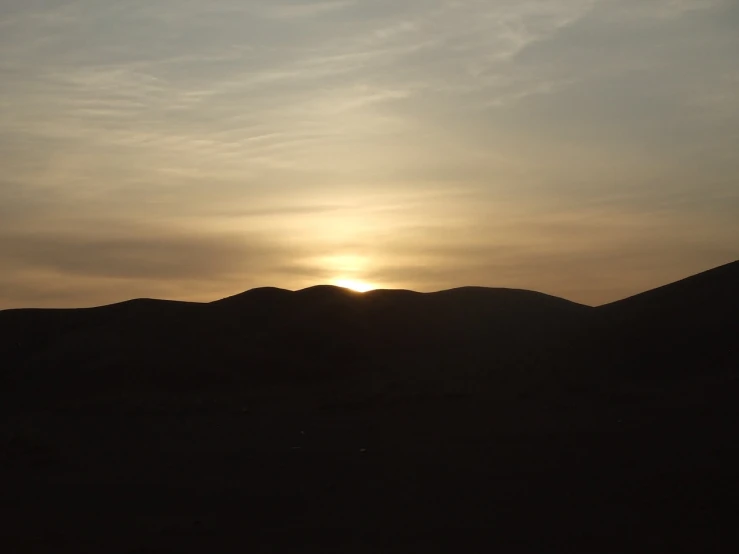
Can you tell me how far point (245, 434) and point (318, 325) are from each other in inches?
356

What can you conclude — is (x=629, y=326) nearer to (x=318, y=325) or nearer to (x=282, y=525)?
(x=318, y=325)

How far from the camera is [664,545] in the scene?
8.62 m

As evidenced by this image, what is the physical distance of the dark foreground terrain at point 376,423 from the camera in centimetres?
973

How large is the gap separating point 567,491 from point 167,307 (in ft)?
58.3

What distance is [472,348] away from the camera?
71.9ft

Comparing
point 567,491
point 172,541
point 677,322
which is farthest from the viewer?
point 677,322

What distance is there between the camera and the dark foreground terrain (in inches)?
383

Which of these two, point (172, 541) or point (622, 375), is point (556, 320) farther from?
point (172, 541)

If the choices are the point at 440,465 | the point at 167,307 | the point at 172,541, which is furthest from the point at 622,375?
the point at 167,307

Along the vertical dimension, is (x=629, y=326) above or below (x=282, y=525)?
above

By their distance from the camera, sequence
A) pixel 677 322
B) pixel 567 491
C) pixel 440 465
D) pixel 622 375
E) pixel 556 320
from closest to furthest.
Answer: pixel 567 491 < pixel 440 465 < pixel 622 375 < pixel 677 322 < pixel 556 320

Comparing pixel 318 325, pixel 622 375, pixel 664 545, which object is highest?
pixel 318 325

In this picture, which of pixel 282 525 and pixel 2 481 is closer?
pixel 282 525

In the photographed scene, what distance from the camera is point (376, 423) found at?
15828 millimetres
